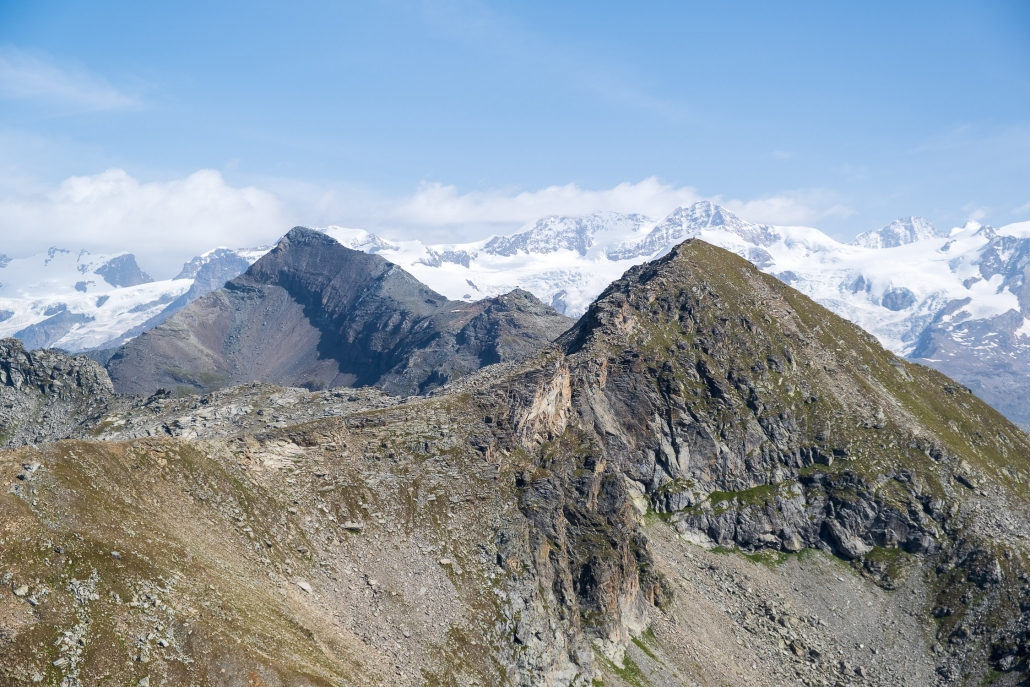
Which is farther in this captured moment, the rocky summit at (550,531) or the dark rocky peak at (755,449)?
the dark rocky peak at (755,449)

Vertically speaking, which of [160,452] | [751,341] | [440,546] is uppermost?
[751,341]

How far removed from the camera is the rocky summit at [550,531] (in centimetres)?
7481

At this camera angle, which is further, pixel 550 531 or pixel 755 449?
pixel 755 449

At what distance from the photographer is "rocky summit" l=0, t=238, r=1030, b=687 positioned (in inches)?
2945

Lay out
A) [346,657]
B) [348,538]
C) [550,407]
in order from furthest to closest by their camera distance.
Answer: [550,407]
[348,538]
[346,657]

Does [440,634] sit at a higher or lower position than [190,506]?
lower

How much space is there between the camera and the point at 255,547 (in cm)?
9562

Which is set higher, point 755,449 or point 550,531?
point 755,449

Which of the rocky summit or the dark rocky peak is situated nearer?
the rocky summit

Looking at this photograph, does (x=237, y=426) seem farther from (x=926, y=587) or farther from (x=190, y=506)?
(x=926, y=587)

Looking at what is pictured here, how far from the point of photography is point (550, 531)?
125 m

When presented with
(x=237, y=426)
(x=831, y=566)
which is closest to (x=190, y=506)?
(x=237, y=426)

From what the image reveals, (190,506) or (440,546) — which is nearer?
(190,506)

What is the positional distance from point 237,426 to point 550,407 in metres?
56.1
